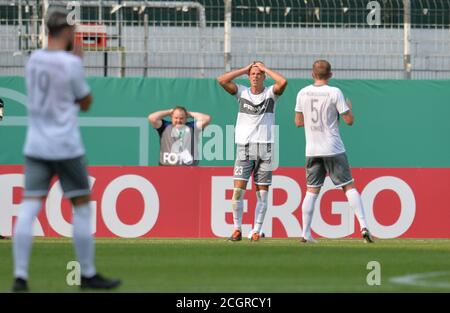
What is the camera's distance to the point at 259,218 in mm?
14539

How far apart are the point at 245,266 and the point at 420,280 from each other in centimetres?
167

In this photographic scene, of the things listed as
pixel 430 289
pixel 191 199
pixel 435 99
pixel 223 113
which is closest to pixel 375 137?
pixel 435 99

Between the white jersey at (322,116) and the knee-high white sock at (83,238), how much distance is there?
19.9 feet

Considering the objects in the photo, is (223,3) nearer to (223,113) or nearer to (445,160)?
(223,113)

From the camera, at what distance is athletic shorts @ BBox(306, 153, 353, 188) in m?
14.1

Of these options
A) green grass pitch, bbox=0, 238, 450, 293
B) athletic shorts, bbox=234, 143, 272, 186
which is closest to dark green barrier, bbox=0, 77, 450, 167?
athletic shorts, bbox=234, 143, 272, 186

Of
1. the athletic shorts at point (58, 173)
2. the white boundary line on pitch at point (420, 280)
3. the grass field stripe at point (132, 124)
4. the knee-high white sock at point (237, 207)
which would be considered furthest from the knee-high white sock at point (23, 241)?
the grass field stripe at point (132, 124)

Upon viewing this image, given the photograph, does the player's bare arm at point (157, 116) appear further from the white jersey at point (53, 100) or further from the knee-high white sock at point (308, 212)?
the white jersey at point (53, 100)

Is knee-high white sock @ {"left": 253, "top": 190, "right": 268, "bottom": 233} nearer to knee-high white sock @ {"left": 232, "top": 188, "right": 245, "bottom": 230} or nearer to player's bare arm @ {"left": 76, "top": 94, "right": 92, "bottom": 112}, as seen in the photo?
knee-high white sock @ {"left": 232, "top": 188, "right": 245, "bottom": 230}

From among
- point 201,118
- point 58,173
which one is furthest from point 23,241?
point 201,118

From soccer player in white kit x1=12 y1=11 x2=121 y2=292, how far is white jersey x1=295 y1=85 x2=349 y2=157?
602cm

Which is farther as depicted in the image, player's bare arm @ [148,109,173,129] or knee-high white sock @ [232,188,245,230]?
player's bare arm @ [148,109,173,129]

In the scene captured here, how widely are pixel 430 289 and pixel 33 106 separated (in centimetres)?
303
